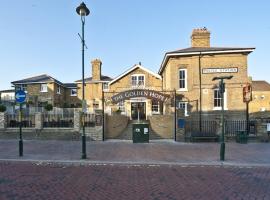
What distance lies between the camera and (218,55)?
77.3 ft

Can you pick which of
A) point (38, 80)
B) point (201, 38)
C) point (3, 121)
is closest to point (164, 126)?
point (201, 38)

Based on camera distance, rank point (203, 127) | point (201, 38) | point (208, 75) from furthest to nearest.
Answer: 1. point (201, 38)
2. point (208, 75)
3. point (203, 127)

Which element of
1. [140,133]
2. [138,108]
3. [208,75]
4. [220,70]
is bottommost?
[140,133]

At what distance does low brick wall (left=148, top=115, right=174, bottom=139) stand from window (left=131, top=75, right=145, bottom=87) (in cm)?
1000

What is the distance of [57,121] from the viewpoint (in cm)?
1892

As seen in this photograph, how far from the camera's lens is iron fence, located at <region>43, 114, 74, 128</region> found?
18781 mm

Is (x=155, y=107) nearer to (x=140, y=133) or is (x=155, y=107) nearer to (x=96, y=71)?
(x=140, y=133)

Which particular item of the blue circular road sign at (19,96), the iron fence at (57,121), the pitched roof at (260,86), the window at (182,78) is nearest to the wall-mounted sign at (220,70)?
the window at (182,78)

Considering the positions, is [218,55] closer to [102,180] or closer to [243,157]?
[243,157]

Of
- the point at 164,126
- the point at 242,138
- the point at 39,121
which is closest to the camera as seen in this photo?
the point at 242,138

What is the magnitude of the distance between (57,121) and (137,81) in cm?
1333

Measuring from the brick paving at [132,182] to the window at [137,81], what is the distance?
65.8 ft

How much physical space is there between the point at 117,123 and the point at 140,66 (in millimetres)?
11514

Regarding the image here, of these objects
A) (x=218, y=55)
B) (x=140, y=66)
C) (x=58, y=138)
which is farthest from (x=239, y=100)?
(x=58, y=138)
